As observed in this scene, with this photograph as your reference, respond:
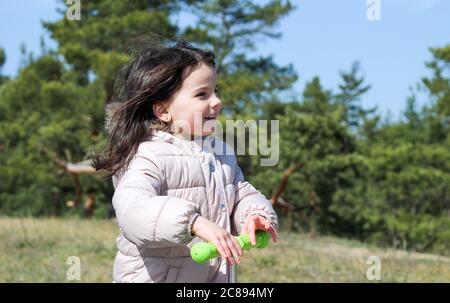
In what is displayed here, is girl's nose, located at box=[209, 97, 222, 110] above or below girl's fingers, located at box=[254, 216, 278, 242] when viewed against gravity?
above

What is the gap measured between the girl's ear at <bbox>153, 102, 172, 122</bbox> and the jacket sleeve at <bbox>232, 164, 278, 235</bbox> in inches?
11.2

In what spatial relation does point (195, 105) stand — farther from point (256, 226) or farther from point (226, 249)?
point (226, 249)

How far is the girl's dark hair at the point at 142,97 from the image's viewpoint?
2.12 m

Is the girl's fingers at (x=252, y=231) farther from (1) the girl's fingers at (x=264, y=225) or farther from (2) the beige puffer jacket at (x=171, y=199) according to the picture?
(2) the beige puffer jacket at (x=171, y=199)

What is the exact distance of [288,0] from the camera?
18.8 metres

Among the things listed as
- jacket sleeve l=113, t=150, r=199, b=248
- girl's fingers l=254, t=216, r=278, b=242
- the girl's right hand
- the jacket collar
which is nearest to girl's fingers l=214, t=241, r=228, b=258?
the girl's right hand

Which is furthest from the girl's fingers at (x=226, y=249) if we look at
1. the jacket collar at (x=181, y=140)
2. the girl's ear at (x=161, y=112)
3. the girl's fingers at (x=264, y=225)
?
the girl's ear at (x=161, y=112)

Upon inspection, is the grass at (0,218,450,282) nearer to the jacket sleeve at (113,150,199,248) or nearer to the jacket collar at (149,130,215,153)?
the jacket collar at (149,130,215,153)

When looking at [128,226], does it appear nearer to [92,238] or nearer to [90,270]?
[90,270]

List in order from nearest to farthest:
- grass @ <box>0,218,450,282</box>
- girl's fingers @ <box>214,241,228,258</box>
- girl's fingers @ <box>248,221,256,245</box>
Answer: girl's fingers @ <box>214,241,228,258</box> < girl's fingers @ <box>248,221,256,245</box> < grass @ <box>0,218,450,282</box>

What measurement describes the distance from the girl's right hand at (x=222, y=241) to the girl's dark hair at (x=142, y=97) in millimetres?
480

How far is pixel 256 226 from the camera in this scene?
6.09 feet

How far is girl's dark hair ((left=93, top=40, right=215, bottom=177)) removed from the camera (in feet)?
6.94
